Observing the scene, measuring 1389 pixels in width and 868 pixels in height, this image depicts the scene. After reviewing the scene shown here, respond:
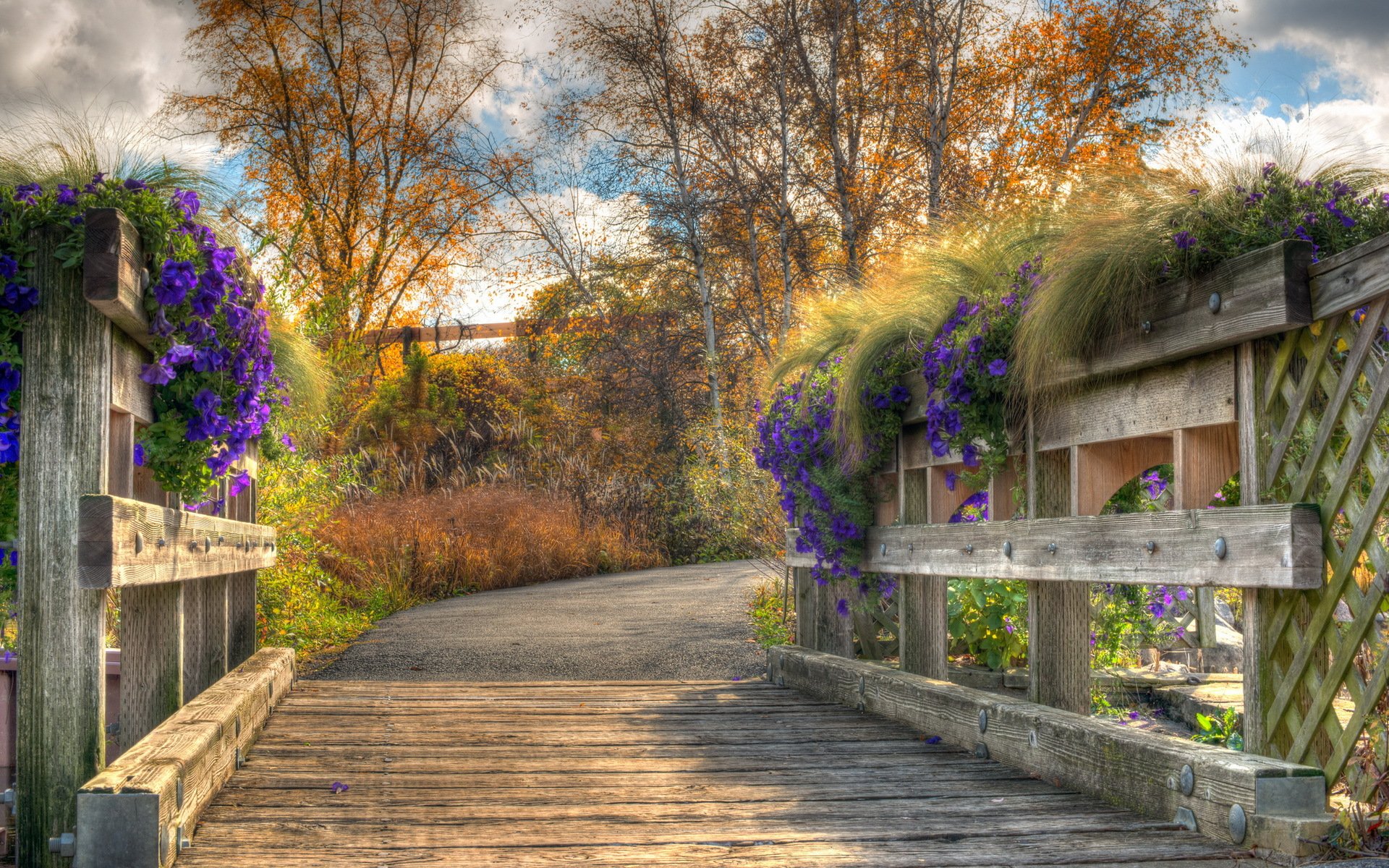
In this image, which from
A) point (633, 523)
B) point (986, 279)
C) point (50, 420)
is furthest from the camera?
point (633, 523)

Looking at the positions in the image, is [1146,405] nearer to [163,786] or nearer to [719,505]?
[163,786]

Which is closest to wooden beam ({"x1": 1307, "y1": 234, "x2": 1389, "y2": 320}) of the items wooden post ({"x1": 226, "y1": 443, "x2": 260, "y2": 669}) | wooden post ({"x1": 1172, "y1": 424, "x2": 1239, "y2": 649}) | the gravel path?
wooden post ({"x1": 1172, "y1": 424, "x2": 1239, "y2": 649})

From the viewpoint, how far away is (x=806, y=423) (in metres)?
5.32

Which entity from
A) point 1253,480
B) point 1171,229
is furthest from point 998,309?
point 1253,480

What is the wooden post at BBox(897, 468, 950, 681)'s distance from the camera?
4336mm

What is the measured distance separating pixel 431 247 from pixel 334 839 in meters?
15.9

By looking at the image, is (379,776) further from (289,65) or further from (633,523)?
(289,65)

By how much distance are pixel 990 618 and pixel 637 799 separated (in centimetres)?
334

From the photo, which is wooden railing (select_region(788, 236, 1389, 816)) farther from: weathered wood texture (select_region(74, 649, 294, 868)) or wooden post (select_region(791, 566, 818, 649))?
weathered wood texture (select_region(74, 649, 294, 868))

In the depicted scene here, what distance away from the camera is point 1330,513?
7.83 ft

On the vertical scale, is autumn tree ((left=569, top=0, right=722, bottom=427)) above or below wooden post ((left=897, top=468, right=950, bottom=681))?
above

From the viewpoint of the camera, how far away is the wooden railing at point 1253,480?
91.0 inches

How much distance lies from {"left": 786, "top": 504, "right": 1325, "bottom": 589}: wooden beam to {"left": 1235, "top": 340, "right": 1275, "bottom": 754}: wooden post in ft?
0.26

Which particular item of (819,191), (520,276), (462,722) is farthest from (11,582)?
(520,276)
